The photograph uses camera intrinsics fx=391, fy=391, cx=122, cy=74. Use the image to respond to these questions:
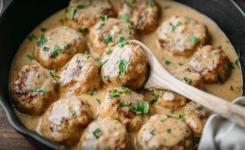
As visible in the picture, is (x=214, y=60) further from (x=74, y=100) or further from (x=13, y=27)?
(x=13, y=27)

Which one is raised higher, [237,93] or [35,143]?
[35,143]

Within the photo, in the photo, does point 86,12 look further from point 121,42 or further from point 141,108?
point 141,108

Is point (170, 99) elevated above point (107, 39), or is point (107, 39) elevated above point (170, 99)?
point (107, 39)

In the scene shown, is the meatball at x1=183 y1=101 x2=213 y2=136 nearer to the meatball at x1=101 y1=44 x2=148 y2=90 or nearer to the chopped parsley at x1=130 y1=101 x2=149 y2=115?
the chopped parsley at x1=130 y1=101 x2=149 y2=115

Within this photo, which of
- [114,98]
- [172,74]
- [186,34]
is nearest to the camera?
[114,98]

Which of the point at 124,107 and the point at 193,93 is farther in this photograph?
the point at 124,107

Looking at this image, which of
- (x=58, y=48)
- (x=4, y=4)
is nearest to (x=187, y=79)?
(x=58, y=48)

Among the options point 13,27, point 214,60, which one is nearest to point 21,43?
point 13,27
